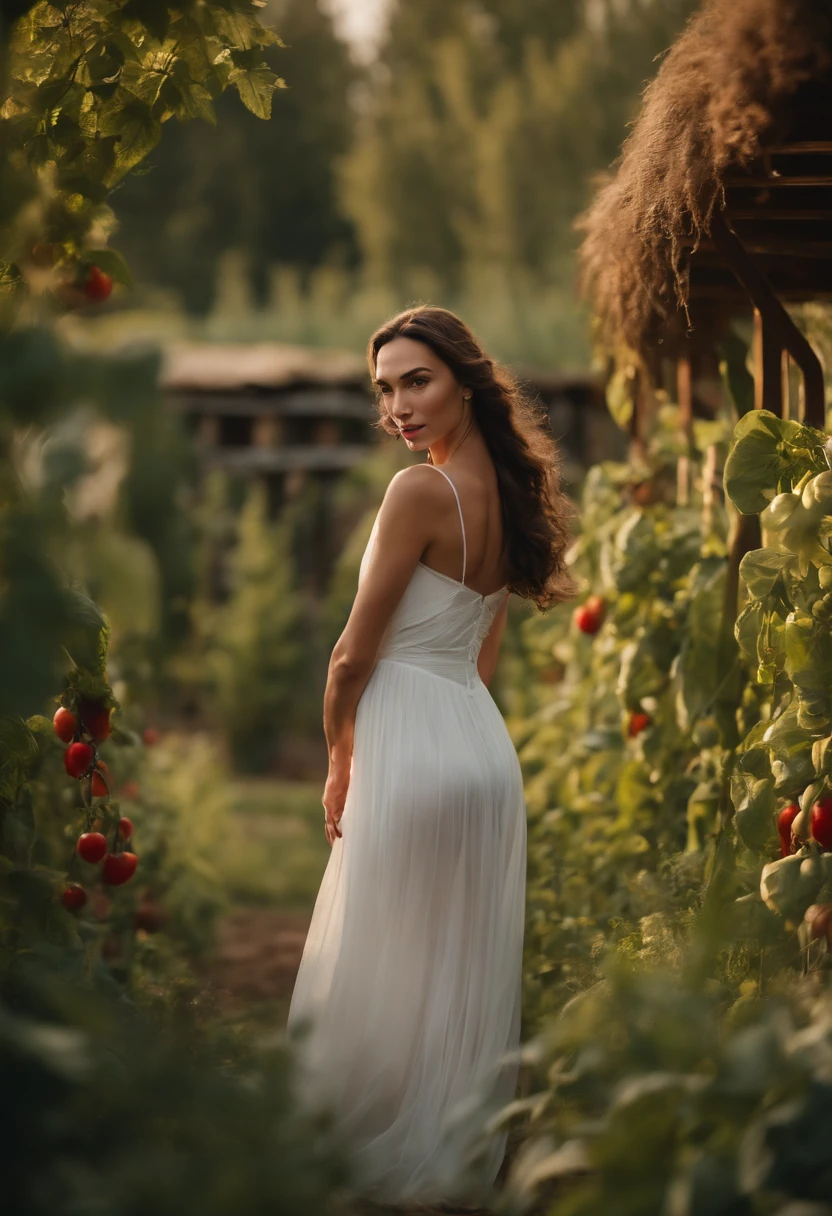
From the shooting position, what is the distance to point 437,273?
23.7 metres

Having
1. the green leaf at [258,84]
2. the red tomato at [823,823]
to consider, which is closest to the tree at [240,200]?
the green leaf at [258,84]

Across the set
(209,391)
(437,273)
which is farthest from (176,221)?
(209,391)

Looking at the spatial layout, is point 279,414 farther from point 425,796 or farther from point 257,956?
point 425,796

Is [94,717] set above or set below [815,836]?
above

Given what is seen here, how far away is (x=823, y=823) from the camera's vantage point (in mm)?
2129

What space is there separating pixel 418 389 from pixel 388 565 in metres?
0.39

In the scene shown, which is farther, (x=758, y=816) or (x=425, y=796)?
(x=425, y=796)

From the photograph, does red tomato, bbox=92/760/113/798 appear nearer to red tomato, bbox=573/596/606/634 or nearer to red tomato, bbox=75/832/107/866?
red tomato, bbox=75/832/107/866

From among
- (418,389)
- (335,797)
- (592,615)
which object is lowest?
(335,797)

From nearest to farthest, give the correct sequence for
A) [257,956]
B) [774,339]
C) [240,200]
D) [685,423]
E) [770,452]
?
[770,452] → [774,339] → [685,423] → [257,956] → [240,200]

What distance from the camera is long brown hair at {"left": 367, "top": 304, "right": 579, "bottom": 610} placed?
267 centimetres

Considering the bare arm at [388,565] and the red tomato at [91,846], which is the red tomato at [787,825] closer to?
the bare arm at [388,565]

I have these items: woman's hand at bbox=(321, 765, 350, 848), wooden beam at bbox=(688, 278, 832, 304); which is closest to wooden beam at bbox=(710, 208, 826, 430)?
wooden beam at bbox=(688, 278, 832, 304)

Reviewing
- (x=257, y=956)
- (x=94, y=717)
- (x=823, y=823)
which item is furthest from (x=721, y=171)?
(x=257, y=956)
